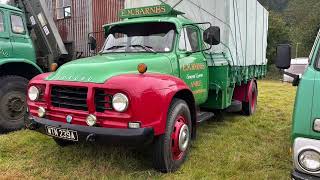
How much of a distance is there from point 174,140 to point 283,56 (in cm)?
178

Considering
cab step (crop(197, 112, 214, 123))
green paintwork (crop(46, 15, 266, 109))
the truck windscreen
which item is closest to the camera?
green paintwork (crop(46, 15, 266, 109))

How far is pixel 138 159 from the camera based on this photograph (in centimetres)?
516

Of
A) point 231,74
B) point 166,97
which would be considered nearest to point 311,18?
point 231,74

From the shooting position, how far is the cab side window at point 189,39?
18.8ft

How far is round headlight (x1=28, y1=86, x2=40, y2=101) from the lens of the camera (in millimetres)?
4832

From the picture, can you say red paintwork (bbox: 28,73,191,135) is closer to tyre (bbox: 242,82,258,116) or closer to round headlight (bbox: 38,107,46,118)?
round headlight (bbox: 38,107,46,118)

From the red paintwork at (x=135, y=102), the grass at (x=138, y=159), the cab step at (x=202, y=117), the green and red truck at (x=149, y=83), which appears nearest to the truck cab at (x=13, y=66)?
the grass at (x=138, y=159)

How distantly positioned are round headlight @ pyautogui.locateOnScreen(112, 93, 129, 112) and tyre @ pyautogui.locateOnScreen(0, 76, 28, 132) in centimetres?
336

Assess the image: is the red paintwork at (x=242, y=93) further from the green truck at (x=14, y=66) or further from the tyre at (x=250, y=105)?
the green truck at (x=14, y=66)

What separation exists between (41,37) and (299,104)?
23.2 ft

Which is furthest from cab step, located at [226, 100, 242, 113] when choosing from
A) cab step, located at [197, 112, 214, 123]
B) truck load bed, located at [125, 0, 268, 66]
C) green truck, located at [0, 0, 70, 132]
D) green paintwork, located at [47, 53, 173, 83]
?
green truck, located at [0, 0, 70, 132]

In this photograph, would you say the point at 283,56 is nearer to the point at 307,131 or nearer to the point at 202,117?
the point at 307,131

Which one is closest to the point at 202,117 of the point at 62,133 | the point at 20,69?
the point at 62,133

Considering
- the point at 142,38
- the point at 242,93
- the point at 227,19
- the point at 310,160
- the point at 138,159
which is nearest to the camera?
the point at 310,160
